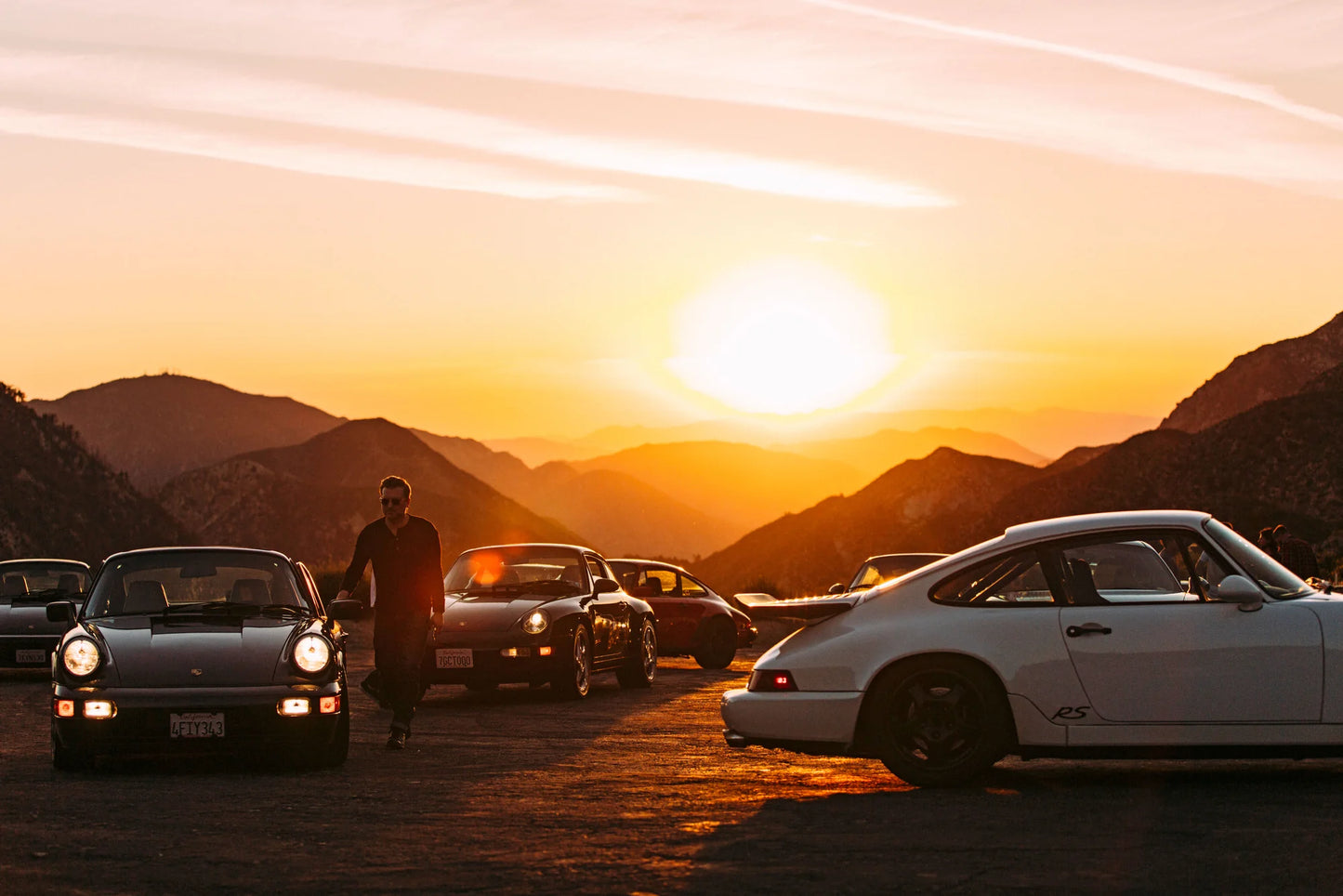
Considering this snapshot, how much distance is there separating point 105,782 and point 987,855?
5.83m

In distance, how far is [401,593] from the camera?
12195 millimetres

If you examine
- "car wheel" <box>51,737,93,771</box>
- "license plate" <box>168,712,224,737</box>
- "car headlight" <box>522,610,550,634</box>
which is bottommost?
"car wheel" <box>51,737,93,771</box>

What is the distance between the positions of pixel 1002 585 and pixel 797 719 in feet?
4.78

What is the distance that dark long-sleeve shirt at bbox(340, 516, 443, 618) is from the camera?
12.2 meters

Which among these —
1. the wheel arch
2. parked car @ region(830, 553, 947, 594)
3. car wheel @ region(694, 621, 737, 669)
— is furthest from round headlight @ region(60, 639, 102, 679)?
car wheel @ region(694, 621, 737, 669)

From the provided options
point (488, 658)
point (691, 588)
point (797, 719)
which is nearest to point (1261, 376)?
point (691, 588)

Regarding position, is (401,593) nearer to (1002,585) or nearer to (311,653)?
(311,653)

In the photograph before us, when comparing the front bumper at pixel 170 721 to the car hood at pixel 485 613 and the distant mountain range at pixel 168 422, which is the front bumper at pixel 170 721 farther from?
the distant mountain range at pixel 168 422

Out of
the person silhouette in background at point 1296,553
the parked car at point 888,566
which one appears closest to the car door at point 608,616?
the parked car at point 888,566

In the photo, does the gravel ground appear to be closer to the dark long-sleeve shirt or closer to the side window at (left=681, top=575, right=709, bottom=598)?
the dark long-sleeve shirt

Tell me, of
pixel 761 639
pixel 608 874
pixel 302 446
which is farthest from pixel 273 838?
pixel 302 446

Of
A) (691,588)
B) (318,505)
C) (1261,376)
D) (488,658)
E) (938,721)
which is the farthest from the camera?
(1261,376)

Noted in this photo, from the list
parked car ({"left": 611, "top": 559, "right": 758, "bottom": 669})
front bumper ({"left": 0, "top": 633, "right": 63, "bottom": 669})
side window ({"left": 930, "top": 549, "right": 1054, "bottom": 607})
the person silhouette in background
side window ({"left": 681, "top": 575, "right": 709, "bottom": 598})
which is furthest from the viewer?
side window ({"left": 681, "top": 575, "right": 709, "bottom": 598})

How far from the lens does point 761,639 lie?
36.8 metres
